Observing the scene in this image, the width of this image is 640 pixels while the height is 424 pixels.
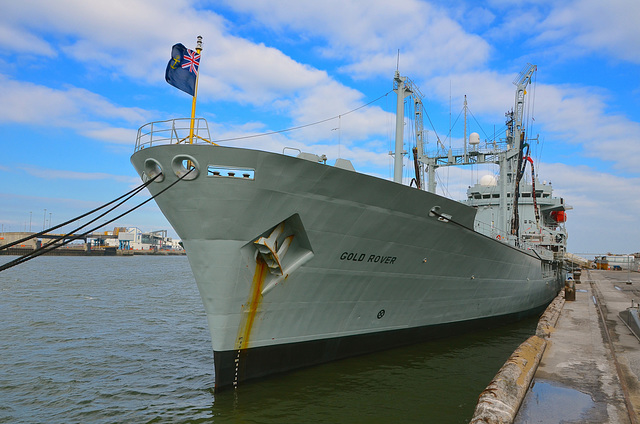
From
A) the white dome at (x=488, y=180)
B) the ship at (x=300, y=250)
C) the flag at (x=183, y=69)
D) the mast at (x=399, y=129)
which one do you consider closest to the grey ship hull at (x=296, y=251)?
the ship at (x=300, y=250)

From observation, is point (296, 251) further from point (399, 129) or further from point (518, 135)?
point (518, 135)

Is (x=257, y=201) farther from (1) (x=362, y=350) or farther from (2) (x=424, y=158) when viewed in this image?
(2) (x=424, y=158)

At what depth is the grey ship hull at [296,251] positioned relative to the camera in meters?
6.72

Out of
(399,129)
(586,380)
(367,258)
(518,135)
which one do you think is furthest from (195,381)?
(518,135)

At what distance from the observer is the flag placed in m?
6.88

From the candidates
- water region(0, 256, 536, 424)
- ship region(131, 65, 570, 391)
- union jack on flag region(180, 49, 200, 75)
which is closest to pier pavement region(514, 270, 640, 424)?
water region(0, 256, 536, 424)

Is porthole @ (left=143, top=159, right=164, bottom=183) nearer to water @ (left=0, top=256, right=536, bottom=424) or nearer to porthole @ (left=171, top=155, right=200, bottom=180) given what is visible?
porthole @ (left=171, top=155, right=200, bottom=180)

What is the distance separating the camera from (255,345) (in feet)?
23.9

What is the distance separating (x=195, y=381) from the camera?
8.18 meters

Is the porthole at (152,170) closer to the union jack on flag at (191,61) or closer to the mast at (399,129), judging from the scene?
the union jack on flag at (191,61)

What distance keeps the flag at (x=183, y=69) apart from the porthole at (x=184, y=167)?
129cm

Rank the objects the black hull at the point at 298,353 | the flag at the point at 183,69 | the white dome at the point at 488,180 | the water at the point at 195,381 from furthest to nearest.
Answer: the white dome at the point at 488,180
the black hull at the point at 298,353
the flag at the point at 183,69
the water at the point at 195,381

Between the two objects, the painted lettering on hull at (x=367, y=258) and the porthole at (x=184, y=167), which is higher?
the porthole at (x=184, y=167)

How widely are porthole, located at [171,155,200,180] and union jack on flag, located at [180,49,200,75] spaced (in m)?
1.65
